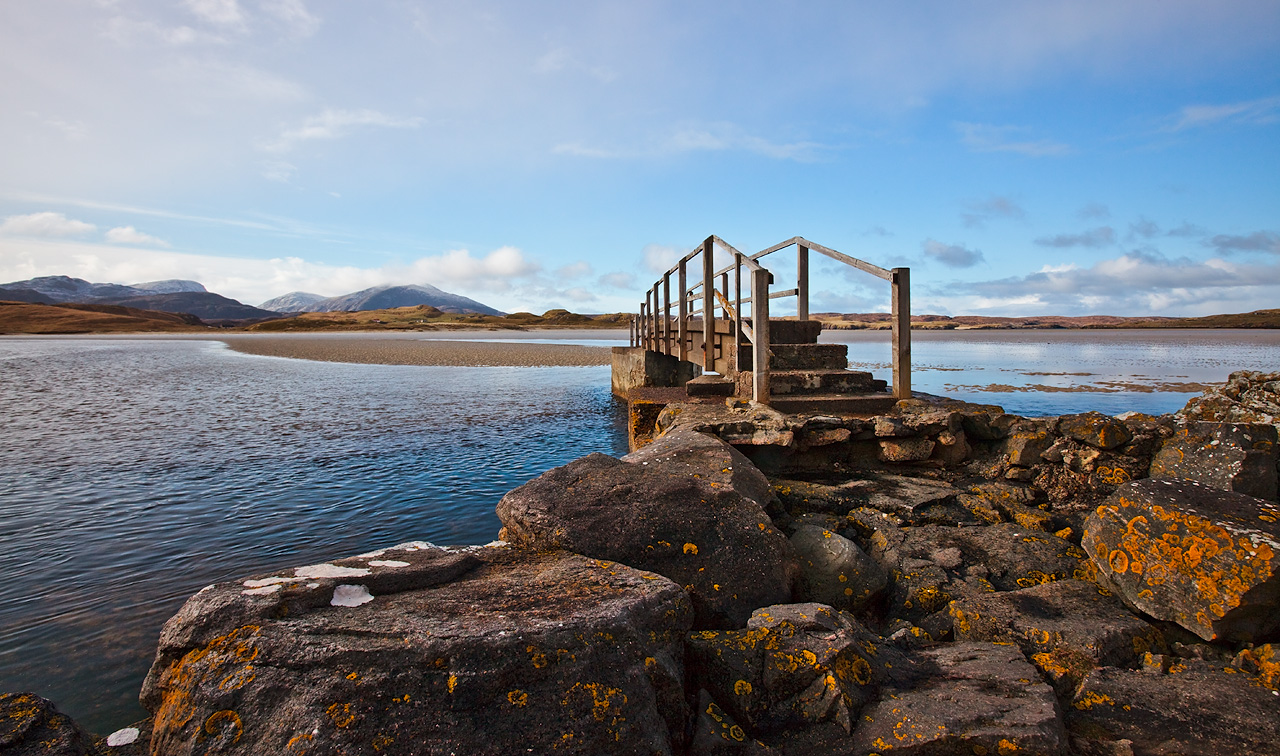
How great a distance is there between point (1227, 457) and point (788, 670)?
14.0 feet

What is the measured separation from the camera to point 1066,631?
3367 millimetres

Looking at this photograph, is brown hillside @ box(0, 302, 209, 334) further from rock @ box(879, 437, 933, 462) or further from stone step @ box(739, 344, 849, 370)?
rock @ box(879, 437, 933, 462)

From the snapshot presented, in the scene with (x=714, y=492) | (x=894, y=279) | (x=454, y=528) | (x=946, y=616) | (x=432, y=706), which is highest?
(x=894, y=279)

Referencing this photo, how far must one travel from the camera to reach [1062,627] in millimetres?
3418

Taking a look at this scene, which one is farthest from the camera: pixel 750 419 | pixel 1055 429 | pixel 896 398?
pixel 896 398

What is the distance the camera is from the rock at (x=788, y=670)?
2.69 m

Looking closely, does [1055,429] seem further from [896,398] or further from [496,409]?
[496,409]

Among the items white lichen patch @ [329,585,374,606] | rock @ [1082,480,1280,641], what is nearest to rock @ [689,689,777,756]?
white lichen patch @ [329,585,374,606]

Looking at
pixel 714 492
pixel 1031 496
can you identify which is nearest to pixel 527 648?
pixel 714 492

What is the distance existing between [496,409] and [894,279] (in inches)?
484

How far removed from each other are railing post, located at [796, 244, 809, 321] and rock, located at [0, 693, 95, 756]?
9.04 meters

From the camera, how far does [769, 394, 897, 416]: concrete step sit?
6.95 meters

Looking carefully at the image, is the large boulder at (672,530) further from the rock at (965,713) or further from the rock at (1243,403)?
the rock at (1243,403)

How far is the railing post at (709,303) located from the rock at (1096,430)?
541 cm
